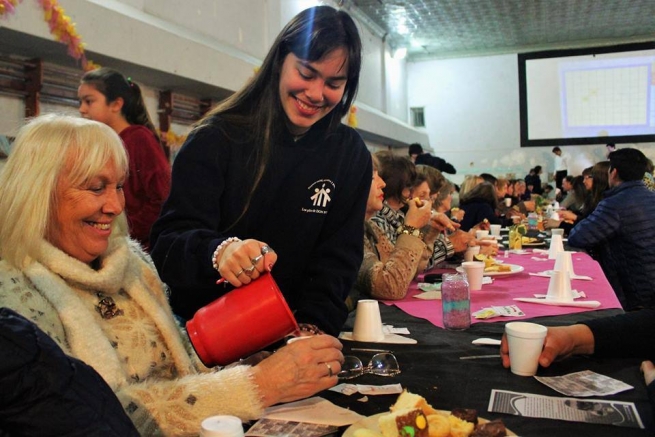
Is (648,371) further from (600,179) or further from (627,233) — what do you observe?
(600,179)

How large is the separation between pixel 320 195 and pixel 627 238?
3.00 m

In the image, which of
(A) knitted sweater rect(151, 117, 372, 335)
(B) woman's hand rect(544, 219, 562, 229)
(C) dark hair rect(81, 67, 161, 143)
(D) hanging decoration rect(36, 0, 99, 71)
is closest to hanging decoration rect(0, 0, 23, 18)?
(D) hanging decoration rect(36, 0, 99, 71)

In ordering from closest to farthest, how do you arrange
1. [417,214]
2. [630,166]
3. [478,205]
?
[417,214] → [630,166] → [478,205]

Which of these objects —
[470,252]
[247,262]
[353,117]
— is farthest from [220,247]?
[353,117]

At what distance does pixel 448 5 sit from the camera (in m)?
9.55

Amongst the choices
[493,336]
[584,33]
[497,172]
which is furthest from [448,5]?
[493,336]

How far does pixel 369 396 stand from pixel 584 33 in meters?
11.9

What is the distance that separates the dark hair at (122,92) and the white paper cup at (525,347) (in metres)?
2.07

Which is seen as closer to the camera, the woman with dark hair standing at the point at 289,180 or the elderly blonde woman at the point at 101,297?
the elderly blonde woman at the point at 101,297

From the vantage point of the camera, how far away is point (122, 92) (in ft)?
9.37

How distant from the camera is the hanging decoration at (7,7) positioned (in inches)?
127

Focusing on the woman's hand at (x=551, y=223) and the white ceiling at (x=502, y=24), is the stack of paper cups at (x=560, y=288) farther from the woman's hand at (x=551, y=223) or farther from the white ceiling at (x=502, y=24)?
the white ceiling at (x=502, y=24)

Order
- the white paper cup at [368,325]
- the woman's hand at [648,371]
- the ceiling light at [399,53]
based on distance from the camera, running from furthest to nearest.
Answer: the ceiling light at [399,53], the white paper cup at [368,325], the woman's hand at [648,371]

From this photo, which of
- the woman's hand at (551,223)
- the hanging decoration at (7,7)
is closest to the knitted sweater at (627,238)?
the woman's hand at (551,223)
